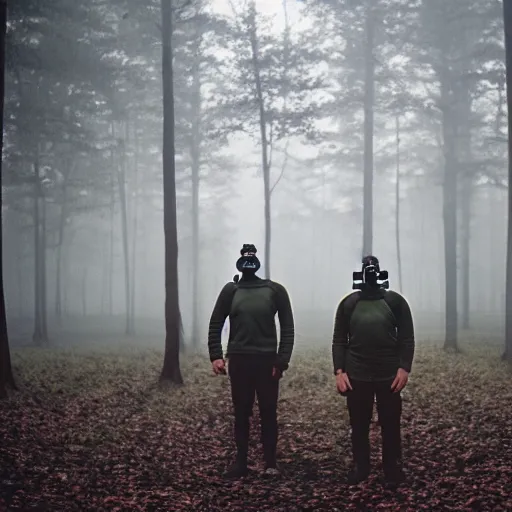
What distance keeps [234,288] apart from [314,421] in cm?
400

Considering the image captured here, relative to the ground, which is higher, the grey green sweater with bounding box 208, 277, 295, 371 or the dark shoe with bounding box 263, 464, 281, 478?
the grey green sweater with bounding box 208, 277, 295, 371

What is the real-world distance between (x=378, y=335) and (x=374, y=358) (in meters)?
0.25

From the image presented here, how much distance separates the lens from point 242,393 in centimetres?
650

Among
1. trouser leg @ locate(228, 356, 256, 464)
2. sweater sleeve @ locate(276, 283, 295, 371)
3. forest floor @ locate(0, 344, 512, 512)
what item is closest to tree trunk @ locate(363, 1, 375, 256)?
forest floor @ locate(0, 344, 512, 512)

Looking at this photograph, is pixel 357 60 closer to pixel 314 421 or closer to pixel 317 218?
pixel 314 421

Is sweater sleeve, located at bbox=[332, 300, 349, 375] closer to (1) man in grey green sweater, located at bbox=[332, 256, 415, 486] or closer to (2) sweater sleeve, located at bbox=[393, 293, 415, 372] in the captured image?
(1) man in grey green sweater, located at bbox=[332, 256, 415, 486]

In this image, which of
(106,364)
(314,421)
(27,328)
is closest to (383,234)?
(27,328)

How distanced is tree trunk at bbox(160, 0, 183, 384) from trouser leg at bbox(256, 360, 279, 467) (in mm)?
6921

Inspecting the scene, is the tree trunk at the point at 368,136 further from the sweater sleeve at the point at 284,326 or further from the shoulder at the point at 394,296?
the shoulder at the point at 394,296

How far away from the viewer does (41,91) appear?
23.4 meters

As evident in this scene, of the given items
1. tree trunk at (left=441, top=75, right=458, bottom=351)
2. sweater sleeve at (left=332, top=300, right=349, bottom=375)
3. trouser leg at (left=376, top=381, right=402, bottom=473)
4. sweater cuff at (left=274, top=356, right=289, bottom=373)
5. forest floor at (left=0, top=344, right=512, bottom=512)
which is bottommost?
forest floor at (left=0, top=344, right=512, bottom=512)

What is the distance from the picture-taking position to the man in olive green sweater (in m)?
6.43

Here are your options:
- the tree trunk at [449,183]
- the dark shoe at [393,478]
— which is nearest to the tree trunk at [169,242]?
the dark shoe at [393,478]

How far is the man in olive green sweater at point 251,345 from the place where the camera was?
6.43 metres
